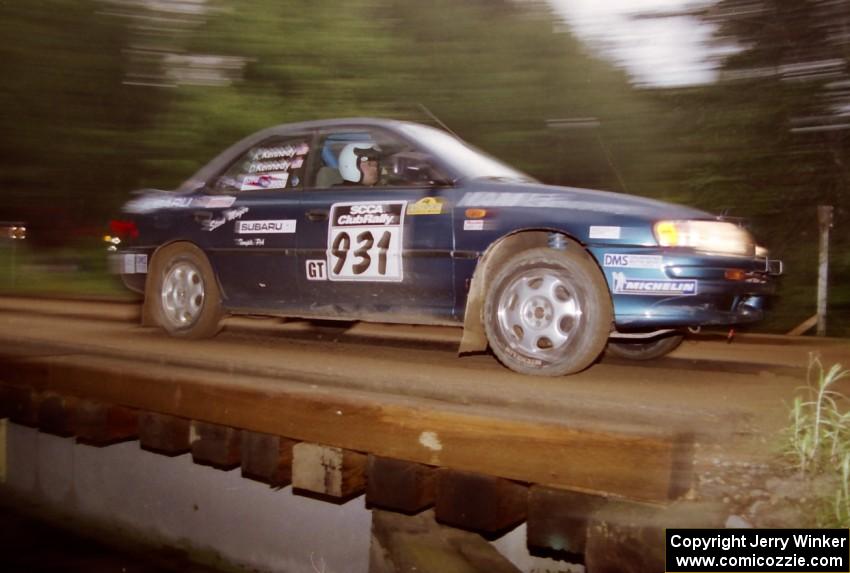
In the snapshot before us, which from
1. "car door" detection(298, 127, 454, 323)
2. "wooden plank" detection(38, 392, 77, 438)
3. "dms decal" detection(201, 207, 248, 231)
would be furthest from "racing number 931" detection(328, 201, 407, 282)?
"wooden plank" detection(38, 392, 77, 438)

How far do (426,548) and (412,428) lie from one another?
0.62m

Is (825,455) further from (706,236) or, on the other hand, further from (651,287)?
(706,236)

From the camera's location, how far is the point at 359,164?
532 centimetres

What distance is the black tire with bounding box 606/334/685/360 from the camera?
5.13 metres

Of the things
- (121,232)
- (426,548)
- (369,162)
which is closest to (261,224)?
(369,162)

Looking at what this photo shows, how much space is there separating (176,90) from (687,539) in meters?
11.1

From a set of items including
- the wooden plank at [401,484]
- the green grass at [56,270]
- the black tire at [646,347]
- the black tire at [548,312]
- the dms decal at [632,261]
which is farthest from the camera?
the green grass at [56,270]

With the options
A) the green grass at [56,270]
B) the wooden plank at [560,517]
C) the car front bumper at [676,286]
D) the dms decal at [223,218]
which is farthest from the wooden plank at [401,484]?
the green grass at [56,270]

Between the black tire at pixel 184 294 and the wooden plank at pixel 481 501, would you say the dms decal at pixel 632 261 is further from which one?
the black tire at pixel 184 294

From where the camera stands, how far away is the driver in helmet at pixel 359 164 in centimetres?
522

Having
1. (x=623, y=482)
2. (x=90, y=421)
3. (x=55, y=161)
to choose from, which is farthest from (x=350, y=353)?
(x=55, y=161)

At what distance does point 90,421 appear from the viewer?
4.62 m

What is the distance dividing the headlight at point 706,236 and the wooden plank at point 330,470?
1.92 metres

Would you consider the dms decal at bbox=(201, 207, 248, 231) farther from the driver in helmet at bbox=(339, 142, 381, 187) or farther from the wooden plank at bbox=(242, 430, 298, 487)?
the wooden plank at bbox=(242, 430, 298, 487)
